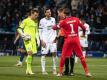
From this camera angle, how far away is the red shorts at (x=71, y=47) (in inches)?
685

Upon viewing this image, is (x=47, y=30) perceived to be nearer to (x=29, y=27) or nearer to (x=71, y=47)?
(x=29, y=27)

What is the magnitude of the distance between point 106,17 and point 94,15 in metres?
1.01

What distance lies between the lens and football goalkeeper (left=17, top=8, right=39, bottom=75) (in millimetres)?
18297

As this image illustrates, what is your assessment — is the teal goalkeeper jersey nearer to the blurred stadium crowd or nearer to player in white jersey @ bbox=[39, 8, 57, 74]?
player in white jersey @ bbox=[39, 8, 57, 74]

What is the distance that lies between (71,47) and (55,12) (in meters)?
21.7

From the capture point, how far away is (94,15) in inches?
1531

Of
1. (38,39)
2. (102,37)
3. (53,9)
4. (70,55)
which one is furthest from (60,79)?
(53,9)

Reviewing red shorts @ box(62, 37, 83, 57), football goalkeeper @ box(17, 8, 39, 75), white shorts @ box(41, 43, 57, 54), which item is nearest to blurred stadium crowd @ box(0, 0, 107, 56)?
white shorts @ box(41, 43, 57, 54)

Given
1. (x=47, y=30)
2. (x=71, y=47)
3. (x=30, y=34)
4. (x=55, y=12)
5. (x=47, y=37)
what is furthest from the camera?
(x=55, y=12)

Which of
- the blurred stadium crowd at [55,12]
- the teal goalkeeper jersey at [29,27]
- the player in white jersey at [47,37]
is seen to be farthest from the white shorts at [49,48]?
the blurred stadium crowd at [55,12]

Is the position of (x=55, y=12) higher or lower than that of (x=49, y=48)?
higher

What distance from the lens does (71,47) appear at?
1748 centimetres

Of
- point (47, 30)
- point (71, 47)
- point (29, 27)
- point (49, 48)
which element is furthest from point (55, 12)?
point (71, 47)

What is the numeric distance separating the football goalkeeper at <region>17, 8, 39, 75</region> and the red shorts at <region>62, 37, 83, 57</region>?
143cm
